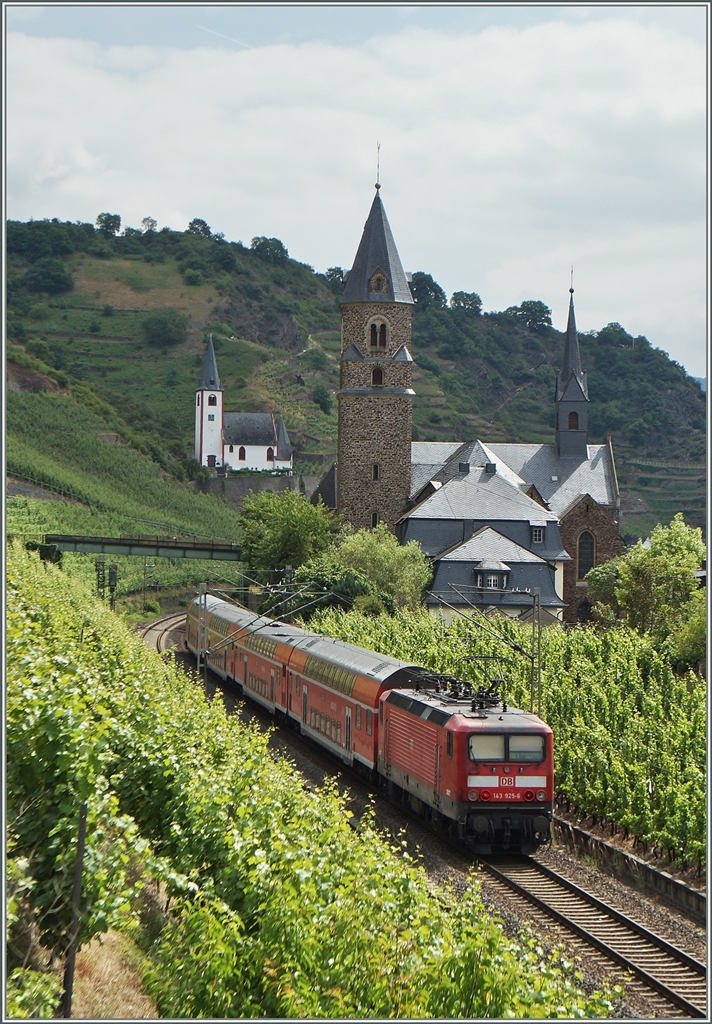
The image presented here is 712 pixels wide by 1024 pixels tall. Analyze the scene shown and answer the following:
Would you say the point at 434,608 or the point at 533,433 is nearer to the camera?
the point at 434,608

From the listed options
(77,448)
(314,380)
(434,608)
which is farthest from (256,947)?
(314,380)

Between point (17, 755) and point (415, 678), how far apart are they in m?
14.5

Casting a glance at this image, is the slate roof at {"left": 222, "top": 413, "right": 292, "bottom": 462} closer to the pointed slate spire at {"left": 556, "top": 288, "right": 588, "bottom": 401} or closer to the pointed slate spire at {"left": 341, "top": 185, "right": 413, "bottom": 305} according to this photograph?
the pointed slate spire at {"left": 556, "top": 288, "right": 588, "bottom": 401}

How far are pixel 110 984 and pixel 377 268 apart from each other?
61091 mm

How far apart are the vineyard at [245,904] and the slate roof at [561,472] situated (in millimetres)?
67083

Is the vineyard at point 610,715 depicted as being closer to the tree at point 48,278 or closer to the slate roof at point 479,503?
the slate roof at point 479,503

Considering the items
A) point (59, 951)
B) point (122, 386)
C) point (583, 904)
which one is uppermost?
point (122, 386)

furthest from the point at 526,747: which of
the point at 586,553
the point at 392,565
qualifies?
the point at 586,553

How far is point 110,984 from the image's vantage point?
38.9ft

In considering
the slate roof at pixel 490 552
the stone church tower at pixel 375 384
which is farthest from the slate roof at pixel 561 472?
the slate roof at pixel 490 552

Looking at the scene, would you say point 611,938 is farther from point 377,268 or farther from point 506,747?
point 377,268

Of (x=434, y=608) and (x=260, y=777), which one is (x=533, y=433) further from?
(x=260, y=777)

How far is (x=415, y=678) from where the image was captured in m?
25.0

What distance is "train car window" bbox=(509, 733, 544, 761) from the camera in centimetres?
2073
